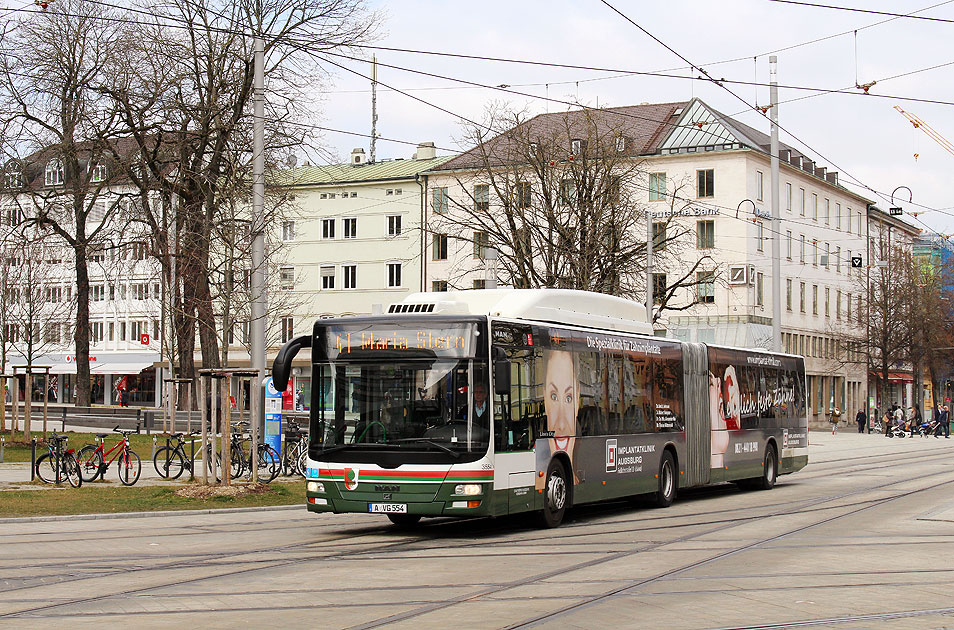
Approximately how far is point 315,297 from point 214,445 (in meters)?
58.0

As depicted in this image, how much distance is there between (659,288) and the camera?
1967 inches

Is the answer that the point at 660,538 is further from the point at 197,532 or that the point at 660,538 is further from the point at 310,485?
the point at 197,532

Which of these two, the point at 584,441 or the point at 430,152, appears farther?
the point at 430,152

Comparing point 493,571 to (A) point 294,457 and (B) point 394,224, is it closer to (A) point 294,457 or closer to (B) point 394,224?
(A) point 294,457

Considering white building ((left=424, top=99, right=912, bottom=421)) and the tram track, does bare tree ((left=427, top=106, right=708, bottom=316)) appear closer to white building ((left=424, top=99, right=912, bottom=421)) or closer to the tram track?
white building ((left=424, top=99, right=912, bottom=421))

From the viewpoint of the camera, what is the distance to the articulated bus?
15477 millimetres

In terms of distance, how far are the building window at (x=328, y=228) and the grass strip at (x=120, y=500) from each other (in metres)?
57.0

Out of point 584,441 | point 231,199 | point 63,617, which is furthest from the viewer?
point 231,199

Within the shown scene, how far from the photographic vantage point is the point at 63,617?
375 inches

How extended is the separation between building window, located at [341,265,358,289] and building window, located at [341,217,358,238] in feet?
6.54

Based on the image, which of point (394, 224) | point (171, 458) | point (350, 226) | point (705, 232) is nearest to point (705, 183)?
point (705, 232)

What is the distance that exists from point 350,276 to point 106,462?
55085 mm

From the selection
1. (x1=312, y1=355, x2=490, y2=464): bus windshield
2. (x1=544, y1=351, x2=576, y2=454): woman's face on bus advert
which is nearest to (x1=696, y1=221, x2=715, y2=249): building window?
(x1=544, y1=351, x2=576, y2=454): woman's face on bus advert

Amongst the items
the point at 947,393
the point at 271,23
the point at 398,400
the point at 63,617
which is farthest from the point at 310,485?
the point at 947,393
